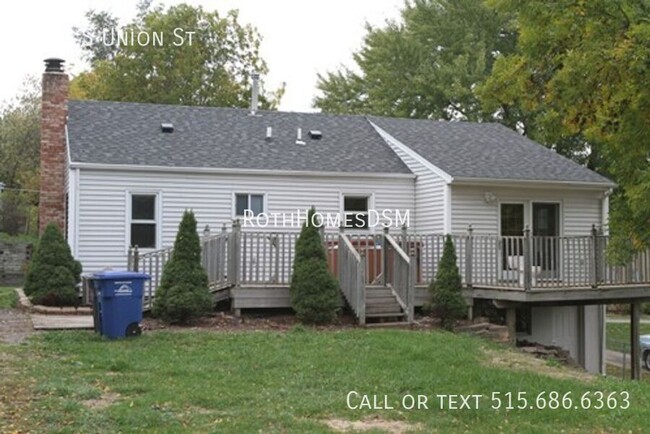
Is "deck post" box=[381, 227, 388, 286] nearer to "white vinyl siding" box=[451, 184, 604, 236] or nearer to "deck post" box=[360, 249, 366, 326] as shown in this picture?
"deck post" box=[360, 249, 366, 326]

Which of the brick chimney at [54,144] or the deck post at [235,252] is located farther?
the brick chimney at [54,144]

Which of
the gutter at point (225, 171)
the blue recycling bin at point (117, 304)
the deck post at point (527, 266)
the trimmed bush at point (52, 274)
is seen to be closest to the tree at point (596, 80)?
the deck post at point (527, 266)

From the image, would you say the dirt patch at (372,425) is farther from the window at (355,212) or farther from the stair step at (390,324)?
the window at (355,212)

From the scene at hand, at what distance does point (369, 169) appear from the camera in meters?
19.1

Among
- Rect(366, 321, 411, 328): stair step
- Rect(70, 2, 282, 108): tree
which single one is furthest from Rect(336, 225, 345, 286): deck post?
Rect(70, 2, 282, 108): tree

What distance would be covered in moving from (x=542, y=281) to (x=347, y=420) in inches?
343

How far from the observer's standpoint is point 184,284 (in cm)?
1391

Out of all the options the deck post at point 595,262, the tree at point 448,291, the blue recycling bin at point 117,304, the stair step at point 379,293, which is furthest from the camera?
the deck post at point 595,262

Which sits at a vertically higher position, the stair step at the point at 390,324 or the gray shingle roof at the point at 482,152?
the gray shingle roof at the point at 482,152

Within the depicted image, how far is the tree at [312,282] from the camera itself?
46.7 ft

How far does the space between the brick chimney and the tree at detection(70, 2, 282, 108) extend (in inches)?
649

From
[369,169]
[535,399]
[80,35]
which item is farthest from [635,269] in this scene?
[80,35]

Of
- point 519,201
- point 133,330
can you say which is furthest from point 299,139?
point 133,330

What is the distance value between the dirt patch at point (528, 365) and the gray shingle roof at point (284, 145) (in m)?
6.15
